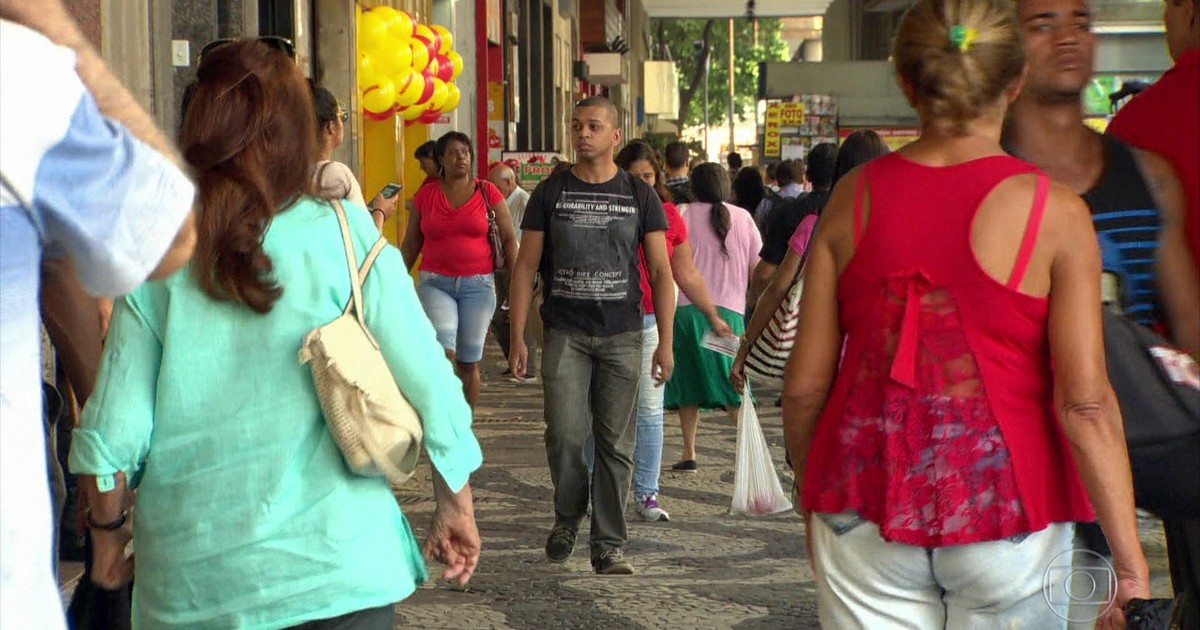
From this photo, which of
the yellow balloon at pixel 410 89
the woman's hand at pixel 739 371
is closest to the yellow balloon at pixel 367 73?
the yellow balloon at pixel 410 89

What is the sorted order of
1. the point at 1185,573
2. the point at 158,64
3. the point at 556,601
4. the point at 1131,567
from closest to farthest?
the point at 1131,567 < the point at 1185,573 < the point at 556,601 < the point at 158,64

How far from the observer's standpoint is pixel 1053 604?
3117 mm

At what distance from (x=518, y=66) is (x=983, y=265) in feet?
92.6

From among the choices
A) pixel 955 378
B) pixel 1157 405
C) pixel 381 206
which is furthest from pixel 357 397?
pixel 381 206

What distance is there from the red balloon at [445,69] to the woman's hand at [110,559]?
41.8 feet

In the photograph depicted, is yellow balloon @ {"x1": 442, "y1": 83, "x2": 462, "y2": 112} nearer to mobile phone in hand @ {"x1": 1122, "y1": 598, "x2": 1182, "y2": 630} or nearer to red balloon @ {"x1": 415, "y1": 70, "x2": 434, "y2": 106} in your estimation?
red balloon @ {"x1": 415, "y1": 70, "x2": 434, "y2": 106}

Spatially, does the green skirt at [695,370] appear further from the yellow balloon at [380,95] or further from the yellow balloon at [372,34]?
the yellow balloon at [372,34]

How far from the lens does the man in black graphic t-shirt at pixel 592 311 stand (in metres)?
7.21

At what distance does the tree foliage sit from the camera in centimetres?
7288

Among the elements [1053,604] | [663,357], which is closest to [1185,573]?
[1053,604]

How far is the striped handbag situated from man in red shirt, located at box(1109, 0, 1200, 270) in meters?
1.00

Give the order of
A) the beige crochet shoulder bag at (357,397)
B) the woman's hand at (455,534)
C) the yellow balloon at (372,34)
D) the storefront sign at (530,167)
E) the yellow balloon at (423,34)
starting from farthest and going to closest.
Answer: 1. the storefront sign at (530,167)
2. the yellow balloon at (423,34)
3. the yellow balloon at (372,34)
4. the woman's hand at (455,534)
5. the beige crochet shoulder bag at (357,397)

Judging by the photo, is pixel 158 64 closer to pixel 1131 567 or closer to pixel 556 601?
pixel 556 601

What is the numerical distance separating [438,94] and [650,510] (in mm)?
8077
